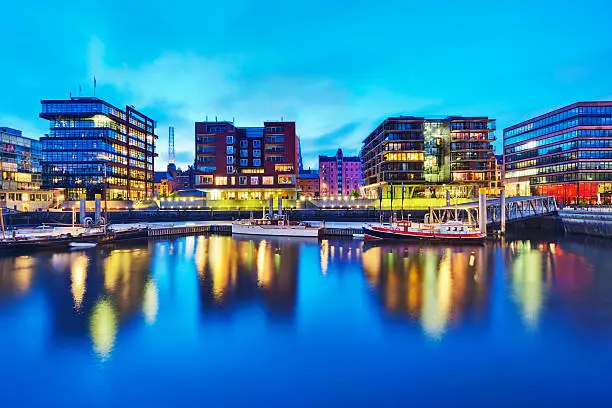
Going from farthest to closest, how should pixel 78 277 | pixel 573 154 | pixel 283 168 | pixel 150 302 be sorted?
pixel 573 154 → pixel 283 168 → pixel 78 277 → pixel 150 302

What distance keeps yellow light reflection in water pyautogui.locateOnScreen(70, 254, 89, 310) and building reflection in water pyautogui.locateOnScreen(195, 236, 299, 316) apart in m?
8.49

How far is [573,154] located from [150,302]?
115869 millimetres

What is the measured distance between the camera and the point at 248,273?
32562 millimetres

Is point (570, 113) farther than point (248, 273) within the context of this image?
Yes

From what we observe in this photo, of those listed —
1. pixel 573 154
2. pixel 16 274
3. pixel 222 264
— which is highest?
pixel 573 154

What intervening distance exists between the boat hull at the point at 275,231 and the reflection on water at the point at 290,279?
871 cm

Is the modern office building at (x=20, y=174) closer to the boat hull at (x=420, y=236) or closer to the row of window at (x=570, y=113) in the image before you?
the boat hull at (x=420, y=236)

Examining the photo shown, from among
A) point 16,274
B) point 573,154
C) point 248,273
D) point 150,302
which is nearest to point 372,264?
point 248,273

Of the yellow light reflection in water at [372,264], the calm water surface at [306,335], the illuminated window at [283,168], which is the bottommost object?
the calm water surface at [306,335]

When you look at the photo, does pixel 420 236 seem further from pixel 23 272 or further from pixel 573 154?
pixel 573 154

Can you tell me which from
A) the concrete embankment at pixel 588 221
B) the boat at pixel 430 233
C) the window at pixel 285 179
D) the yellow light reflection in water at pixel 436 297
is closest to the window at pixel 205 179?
the window at pixel 285 179

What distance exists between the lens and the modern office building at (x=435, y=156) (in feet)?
343

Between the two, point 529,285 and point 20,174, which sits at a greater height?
point 20,174

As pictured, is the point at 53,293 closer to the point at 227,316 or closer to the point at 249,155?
the point at 227,316
